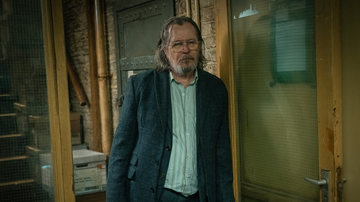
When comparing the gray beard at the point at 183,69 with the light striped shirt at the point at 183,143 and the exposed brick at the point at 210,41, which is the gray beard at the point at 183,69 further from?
the exposed brick at the point at 210,41

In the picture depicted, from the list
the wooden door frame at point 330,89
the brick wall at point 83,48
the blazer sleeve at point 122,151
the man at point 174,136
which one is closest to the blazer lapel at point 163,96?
the man at point 174,136

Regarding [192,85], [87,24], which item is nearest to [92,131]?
[87,24]

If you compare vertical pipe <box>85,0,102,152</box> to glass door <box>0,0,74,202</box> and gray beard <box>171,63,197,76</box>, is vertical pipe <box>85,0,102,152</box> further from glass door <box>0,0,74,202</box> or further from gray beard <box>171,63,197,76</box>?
gray beard <box>171,63,197,76</box>

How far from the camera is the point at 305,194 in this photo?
87.7 inches

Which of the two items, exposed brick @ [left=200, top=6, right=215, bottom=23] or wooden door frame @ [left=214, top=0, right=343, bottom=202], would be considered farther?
exposed brick @ [left=200, top=6, right=215, bottom=23]

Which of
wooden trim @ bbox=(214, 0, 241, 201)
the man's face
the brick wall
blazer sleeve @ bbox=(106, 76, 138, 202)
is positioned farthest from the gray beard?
the brick wall

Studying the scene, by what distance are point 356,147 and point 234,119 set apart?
0.89 metres

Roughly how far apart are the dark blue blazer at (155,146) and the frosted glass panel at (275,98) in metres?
0.41

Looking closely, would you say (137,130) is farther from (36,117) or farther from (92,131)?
(92,131)

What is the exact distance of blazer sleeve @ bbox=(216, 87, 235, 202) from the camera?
86.9 inches

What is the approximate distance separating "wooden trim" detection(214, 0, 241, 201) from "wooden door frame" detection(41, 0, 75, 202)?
1159 mm

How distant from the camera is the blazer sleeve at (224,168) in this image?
2.21m

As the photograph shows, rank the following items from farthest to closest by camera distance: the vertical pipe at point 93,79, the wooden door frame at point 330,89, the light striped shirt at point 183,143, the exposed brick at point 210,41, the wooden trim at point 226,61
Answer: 1. the vertical pipe at point 93,79
2. the exposed brick at point 210,41
3. the wooden trim at point 226,61
4. the light striped shirt at point 183,143
5. the wooden door frame at point 330,89

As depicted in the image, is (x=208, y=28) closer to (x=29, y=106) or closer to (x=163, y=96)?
(x=163, y=96)
